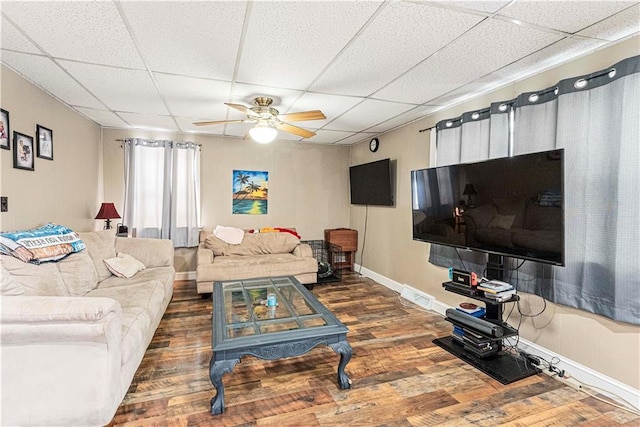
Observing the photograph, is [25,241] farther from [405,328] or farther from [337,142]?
[337,142]

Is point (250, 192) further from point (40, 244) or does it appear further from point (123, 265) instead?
point (40, 244)

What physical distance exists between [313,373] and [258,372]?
420mm

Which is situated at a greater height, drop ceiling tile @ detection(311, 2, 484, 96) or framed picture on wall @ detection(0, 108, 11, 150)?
drop ceiling tile @ detection(311, 2, 484, 96)

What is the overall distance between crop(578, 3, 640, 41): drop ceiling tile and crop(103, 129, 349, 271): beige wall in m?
4.08

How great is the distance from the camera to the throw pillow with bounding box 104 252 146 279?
3115 mm

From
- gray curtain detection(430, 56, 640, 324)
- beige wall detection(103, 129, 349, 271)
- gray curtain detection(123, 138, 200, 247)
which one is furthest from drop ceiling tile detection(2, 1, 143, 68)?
gray curtain detection(430, 56, 640, 324)

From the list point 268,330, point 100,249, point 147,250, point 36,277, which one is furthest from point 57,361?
point 147,250

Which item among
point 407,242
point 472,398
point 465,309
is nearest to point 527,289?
point 465,309

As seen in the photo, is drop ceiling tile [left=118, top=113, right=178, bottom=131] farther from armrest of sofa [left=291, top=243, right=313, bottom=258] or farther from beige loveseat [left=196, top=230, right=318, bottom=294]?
armrest of sofa [left=291, top=243, right=313, bottom=258]

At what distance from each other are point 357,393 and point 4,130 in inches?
133

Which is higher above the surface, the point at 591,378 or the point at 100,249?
the point at 100,249

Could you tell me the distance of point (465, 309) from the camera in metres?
2.84

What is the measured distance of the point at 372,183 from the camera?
4.91m

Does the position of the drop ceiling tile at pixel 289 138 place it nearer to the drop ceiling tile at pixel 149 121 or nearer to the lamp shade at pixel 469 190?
the drop ceiling tile at pixel 149 121
